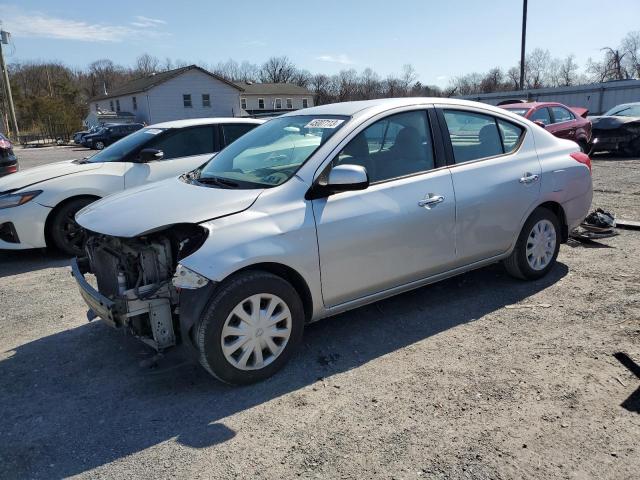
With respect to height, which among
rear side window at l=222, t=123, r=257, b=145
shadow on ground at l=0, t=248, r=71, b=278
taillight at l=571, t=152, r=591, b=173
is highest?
rear side window at l=222, t=123, r=257, b=145

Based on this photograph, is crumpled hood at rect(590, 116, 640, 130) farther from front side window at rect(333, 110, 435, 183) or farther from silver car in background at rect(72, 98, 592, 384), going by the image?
front side window at rect(333, 110, 435, 183)

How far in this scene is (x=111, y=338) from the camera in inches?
167

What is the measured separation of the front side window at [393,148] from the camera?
3855 millimetres

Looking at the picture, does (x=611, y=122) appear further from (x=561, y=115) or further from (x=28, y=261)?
(x=28, y=261)

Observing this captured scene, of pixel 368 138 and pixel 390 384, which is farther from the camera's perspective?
pixel 368 138

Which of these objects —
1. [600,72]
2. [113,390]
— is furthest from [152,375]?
[600,72]

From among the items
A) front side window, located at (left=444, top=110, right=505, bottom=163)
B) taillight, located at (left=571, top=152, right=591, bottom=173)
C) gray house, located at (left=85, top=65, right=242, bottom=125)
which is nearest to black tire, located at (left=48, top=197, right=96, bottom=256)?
front side window, located at (left=444, top=110, right=505, bottom=163)

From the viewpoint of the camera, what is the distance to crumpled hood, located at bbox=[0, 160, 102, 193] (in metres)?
6.19

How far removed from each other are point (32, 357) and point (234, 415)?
6.31 feet

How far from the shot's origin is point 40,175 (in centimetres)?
644

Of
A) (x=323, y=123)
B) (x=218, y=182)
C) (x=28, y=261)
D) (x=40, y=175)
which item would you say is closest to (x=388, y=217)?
(x=323, y=123)

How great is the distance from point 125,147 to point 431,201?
4.66 meters

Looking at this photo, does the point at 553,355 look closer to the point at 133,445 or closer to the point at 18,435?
the point at 133,445

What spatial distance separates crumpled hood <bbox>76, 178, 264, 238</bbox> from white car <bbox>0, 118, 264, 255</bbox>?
7.98 ft
